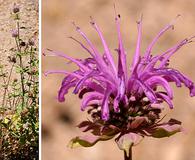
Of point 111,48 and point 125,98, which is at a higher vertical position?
point 111,48

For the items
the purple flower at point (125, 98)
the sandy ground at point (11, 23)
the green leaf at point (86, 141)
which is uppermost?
the sandy ground at point (11, 23)

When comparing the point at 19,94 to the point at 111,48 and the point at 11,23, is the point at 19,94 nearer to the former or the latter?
the point at 11,23

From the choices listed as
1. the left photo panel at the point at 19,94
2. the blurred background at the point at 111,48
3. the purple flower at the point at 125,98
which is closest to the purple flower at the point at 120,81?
the purple flower at the point at 125,98

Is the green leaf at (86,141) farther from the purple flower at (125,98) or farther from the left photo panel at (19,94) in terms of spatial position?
the left photo panel at (19,94)

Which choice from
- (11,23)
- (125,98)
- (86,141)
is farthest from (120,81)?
(11,23)

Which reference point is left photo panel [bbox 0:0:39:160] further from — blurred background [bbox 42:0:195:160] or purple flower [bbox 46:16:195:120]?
blurred background [bbox 42:0:195:160]

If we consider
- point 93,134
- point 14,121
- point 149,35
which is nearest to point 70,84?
point 93,134

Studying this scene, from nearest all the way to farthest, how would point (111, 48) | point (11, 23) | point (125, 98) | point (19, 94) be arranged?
point (125, 98)
point (19, 94)
point (11, 23)
point (111, 48)
